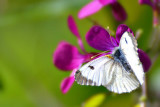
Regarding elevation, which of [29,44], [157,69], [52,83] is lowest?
[157,69]

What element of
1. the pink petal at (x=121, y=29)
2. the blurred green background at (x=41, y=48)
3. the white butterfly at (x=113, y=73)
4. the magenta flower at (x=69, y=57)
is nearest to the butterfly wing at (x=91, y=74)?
the white butterfly at (x=113, y=73)

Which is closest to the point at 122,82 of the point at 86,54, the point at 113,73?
the point at 113,73

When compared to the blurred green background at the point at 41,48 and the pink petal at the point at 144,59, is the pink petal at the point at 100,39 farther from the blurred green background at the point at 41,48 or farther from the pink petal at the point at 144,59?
the blurred green background at the point at 41,48

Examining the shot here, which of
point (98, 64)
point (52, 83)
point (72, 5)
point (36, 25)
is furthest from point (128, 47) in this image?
point (36, 25)

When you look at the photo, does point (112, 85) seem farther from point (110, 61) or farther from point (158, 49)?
point (158, 49)

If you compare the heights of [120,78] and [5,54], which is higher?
[5,54]

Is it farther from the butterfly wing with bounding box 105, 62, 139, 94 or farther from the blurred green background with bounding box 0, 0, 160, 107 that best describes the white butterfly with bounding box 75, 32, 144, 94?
the blurred green background with bounding box 0, 0, 160, 107

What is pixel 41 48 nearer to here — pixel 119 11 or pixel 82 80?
pixel 119 11
